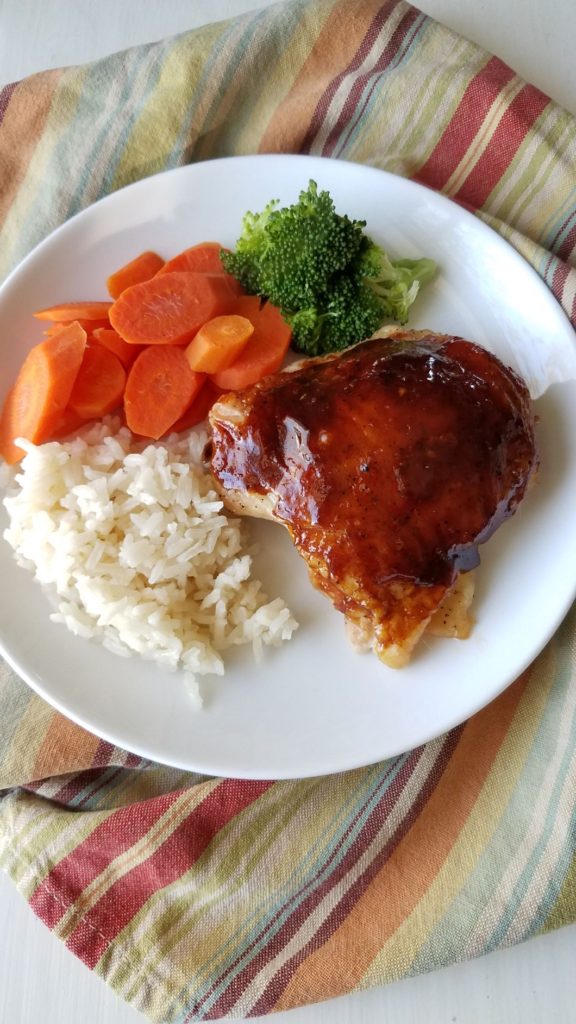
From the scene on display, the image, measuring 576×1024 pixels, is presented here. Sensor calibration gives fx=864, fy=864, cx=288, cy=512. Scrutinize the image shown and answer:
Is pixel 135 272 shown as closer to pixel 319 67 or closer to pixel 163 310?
pixel 163 310

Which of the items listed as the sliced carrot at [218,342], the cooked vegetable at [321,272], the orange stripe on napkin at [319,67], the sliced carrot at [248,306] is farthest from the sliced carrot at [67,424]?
the orange stripe on napkin at [319,67]

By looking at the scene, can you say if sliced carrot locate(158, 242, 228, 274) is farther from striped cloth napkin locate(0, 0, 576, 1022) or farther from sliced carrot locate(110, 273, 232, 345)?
striped cloth napkin locate(0, 0, 576, 1022)

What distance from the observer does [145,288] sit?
377cm

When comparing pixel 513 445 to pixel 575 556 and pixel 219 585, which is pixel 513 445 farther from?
pixel 219 585

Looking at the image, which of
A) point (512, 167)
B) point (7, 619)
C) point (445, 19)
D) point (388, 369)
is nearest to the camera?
point (388, 369)

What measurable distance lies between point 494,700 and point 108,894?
1788mm

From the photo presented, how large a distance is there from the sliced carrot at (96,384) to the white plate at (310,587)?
0.38 m

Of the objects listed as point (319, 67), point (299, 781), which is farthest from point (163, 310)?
point (299, 781)

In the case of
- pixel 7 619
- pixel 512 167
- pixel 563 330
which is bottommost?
pixel 7 619

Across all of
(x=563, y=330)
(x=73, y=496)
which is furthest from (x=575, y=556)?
(x=73, y=496)

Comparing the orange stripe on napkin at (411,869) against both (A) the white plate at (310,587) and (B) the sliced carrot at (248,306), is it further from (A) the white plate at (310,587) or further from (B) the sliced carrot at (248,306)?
(B) the sliced carrot at (248,306)

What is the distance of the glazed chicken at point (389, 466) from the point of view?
328 cm

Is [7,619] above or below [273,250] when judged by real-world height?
below

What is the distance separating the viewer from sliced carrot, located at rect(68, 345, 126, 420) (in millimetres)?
3742
